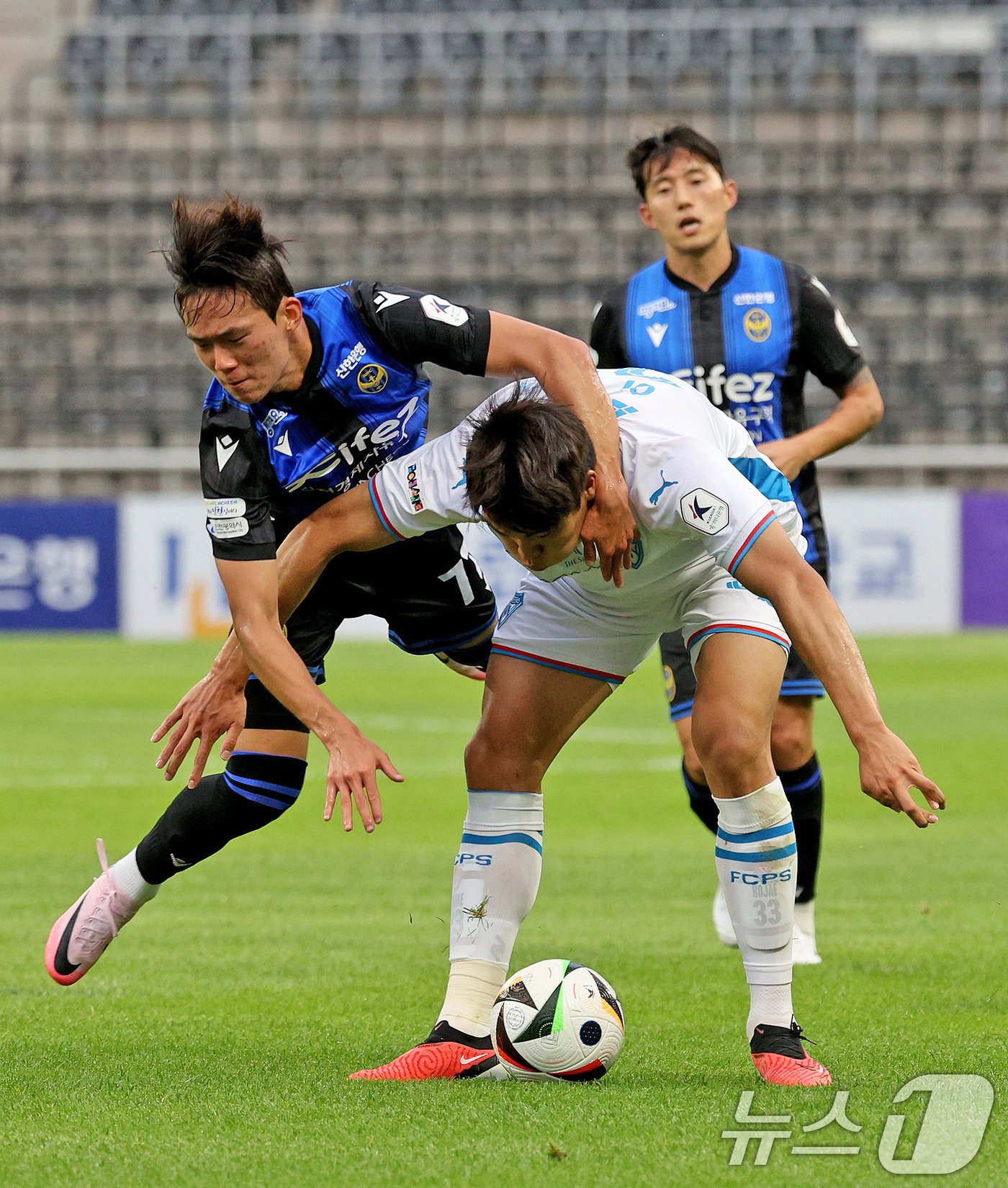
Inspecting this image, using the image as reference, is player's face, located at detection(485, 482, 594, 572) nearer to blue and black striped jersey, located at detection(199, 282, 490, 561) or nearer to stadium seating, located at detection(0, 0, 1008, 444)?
blue and black striped jersey, located at detection(199, 282, 490, 561)

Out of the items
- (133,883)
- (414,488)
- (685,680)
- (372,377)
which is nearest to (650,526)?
(414,488)

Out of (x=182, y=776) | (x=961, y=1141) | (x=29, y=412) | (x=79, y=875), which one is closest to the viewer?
(x=961, y=1141)

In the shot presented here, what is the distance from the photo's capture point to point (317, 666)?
4797 mm

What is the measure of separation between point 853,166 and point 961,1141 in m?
23.4

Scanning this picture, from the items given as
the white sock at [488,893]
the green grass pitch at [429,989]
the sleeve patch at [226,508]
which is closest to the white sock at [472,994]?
the white sock at [488,893]

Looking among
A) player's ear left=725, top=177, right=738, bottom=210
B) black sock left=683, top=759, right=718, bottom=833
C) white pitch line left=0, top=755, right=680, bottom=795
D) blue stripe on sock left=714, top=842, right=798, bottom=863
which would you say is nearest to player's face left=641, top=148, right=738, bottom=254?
player's ear left=725, top=177, right=738, bottom=210

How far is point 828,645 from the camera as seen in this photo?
3.43 metres

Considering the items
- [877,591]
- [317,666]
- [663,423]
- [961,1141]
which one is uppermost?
[663,423]

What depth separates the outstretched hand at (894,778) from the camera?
10.5 feet

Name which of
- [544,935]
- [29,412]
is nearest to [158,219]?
[29,412]

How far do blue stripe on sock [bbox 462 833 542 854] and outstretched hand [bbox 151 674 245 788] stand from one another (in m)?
0.69

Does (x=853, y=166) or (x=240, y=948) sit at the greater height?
(x=853, y=166)

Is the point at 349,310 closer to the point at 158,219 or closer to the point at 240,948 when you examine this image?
the point at 240,948

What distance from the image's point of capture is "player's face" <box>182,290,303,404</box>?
151 inches
